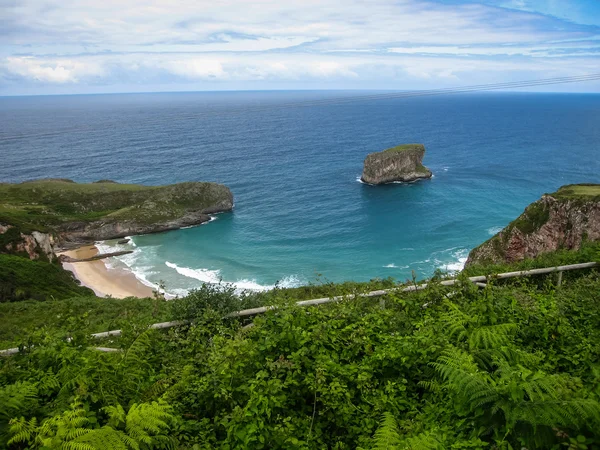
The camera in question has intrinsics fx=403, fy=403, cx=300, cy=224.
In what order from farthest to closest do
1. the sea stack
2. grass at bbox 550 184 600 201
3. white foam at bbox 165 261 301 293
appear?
the sea stack → white foam at bbox 165 261 301 293 → grass at bbox 550 184 600 201

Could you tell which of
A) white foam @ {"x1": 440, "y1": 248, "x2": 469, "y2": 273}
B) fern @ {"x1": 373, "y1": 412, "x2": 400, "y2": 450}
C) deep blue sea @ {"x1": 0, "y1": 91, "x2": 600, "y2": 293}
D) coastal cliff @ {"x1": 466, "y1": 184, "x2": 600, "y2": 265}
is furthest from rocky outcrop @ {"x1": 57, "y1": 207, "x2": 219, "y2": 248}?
fern @ {"x1": 373, "y1": 412, "x2": 400, "y2": 450}

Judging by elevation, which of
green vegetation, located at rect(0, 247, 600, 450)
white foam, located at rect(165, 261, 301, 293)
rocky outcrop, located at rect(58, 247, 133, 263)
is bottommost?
white foam, located at rect(165, 261, 301, 293)

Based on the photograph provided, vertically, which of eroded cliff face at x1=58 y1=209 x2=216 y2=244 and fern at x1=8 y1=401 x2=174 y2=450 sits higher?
fern at x1=8 y1=401 x2=174 y2=450

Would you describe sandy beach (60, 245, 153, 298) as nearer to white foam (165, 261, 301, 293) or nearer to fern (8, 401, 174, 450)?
white foam (165, 261, 301, 293)

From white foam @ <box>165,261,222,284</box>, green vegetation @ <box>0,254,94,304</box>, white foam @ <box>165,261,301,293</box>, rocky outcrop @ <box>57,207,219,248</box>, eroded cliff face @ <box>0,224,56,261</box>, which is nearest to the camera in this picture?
green vegetation @ <box>0,254,94,304</box>

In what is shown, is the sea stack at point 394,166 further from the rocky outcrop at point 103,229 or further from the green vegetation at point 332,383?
the green vegetation at point 332,383

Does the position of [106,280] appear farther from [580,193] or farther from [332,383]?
[580,193]

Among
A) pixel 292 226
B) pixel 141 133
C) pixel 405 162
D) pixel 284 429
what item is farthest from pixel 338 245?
pixel 141 133
